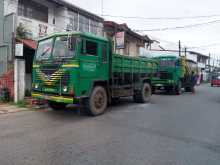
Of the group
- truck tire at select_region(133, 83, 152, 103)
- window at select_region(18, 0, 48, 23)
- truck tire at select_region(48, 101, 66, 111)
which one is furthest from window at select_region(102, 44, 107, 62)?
window at select_region(18, 0, 48, 23)

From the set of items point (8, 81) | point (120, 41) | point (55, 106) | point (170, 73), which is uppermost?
point (120, 41)

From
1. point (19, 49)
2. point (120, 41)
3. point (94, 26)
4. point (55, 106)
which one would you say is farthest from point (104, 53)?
point (94, 26)

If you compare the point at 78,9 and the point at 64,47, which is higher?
the point at 78,9

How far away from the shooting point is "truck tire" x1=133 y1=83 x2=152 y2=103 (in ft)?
36.7

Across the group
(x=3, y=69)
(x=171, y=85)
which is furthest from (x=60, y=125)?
(x=171, y=85)

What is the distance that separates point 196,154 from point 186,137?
1163mm

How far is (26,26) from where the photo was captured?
12.3 m

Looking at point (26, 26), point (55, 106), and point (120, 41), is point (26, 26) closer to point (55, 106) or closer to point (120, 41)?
point (55, 106)

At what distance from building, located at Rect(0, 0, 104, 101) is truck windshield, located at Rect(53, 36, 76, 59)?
341cm

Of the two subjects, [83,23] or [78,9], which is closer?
[78,9]

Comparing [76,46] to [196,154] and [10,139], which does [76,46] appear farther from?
[196,154]

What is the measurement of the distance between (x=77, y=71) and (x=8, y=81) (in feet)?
16.9

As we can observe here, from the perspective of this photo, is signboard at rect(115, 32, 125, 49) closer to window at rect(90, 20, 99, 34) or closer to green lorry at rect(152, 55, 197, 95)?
window at rect(90, 20, 99, 34)

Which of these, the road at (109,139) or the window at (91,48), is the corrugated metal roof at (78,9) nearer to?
the window at (91,48)
